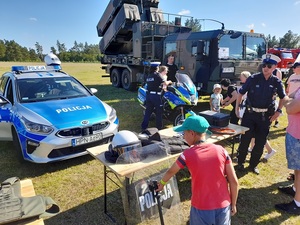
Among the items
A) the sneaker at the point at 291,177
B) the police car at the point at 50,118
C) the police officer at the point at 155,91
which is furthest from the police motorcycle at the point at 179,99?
the sneaker at the point at 291,177

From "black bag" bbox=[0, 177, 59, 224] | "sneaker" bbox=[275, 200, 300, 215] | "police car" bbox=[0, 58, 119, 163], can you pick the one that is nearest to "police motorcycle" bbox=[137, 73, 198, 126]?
"police car" bbox=[0, 58, 119, 163]

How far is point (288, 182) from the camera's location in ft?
12.0

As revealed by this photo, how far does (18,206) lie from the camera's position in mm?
1960

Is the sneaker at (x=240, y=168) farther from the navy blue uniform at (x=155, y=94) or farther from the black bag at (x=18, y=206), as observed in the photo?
the black bag at (x=18, y=206)

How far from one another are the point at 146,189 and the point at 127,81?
9505mm

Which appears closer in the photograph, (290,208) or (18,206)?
(18,206)

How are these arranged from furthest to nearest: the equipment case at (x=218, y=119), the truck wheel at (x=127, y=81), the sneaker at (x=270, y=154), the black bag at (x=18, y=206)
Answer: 1. the truck wheel at (x=127, y=81)
2. the sneaker at (x=270, y=154)
3. the equipment case at (x=218, y=119)
4. the black bag at (x=18, y=206)

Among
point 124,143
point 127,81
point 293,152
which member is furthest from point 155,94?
point 127,81

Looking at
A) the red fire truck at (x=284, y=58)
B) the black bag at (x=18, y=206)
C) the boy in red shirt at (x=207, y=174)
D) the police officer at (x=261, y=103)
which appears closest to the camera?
the boy in red shirt at (x=207, y=174)

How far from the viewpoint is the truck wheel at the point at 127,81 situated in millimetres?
11328

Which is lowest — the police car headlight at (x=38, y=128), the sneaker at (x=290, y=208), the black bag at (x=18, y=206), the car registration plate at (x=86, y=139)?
Result: the sneaker at (x=290, y=208)

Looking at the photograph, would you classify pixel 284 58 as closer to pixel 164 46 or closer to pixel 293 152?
pixel 164 46

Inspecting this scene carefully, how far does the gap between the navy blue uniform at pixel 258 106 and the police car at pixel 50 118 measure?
7.48ft

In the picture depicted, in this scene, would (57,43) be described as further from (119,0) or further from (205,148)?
(205,148)
